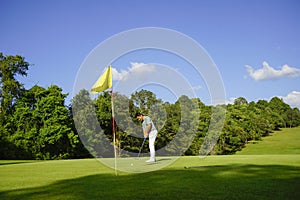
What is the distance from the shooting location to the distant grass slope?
79.1 metres

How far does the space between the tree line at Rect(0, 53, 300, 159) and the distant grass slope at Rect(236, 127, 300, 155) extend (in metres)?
19.9

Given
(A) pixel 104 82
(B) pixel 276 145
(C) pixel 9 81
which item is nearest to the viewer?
(A) pixel 104 82

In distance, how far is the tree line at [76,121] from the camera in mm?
52531

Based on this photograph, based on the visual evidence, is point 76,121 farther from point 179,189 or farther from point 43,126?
point 179,189

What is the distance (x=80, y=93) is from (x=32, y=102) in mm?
8933

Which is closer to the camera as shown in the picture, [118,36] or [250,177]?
[250,177]

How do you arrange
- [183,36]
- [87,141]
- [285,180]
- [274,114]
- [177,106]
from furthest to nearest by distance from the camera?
[274,114]
[177,106]
[87,141]
[183,36]
[285,180]

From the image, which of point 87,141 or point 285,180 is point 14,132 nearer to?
point 87,141

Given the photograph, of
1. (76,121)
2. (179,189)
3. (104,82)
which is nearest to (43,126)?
(76,121)

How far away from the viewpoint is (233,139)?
251 ft

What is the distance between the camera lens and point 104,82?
11.0 metres

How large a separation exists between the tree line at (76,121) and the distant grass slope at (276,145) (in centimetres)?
1992

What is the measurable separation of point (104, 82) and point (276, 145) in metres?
86.3

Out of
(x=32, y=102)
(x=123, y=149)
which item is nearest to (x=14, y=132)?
Answer: (x=32, y=102)
